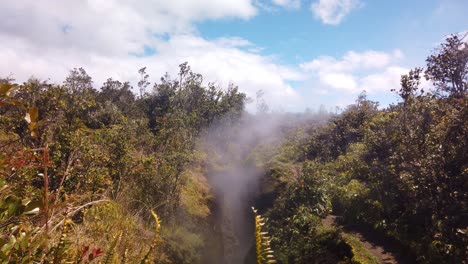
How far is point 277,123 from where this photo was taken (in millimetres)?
51625

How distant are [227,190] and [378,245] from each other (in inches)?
729

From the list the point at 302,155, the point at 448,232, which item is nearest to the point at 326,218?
the point at 448,232

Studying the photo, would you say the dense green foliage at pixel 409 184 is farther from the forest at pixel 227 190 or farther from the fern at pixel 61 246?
the fern at pixel 61 246

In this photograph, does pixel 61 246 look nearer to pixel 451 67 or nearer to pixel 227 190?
pixel 451 67

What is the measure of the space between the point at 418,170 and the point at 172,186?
449 inches

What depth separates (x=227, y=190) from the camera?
94.3 ft

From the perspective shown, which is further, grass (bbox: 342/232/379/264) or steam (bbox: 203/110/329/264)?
steam (bbox: 203/110/329/264)

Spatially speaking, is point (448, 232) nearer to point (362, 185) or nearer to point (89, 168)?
point (362, 185)

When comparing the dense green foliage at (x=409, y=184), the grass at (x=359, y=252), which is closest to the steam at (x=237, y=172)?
the dense green foliage at (x=409, y=184)

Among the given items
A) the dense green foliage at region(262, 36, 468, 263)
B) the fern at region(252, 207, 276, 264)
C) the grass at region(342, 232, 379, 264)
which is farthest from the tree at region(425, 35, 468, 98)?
the fern at region(252, 207, 276, 264)

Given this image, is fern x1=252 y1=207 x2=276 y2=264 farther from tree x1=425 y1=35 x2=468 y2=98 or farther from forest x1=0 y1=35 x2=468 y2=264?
tree x1=425 y1=35 x2=468 y2=98

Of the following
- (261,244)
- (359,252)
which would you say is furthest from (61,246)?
(359,252)

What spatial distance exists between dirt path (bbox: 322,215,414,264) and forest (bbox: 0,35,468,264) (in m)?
0.14

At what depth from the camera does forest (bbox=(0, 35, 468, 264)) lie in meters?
2.24
